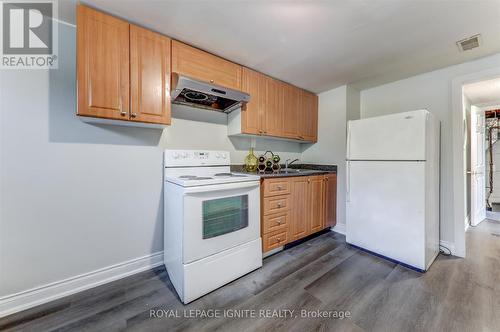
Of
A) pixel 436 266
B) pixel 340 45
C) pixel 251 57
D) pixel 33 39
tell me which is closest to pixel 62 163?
pixel 33 39

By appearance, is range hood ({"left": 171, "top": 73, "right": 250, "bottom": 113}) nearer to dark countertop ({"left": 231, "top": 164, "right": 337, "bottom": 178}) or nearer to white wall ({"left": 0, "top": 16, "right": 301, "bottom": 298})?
white wall ({"left": 0, "top": 16, "right": 301, "bottom": 298})

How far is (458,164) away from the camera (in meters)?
2.25

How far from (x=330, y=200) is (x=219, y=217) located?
1897 millimetres

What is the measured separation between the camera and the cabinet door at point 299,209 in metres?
2.38

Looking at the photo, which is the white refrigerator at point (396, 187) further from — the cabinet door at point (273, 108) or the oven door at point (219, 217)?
the oven door at point (219, 217)

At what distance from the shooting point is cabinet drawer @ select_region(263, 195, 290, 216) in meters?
2.13

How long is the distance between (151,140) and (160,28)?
1002 millimetres

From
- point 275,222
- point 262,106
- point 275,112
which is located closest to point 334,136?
point 275,112

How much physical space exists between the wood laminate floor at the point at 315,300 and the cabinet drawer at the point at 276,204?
543mm

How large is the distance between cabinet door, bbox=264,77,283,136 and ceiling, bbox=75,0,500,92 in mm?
299

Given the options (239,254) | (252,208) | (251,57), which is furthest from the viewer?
→ (251,57)

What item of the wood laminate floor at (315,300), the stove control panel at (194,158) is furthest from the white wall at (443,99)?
the stove control panel at (194,158)

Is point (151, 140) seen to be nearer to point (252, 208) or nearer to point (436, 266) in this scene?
point (252, 208)

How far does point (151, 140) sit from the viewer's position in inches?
77.9
